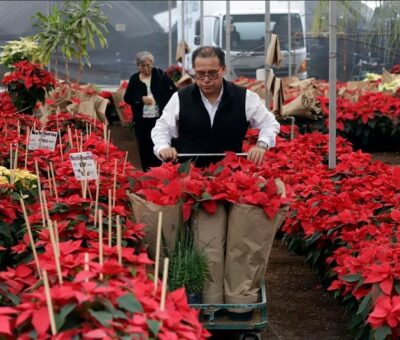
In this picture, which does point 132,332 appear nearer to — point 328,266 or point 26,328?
point 26,328

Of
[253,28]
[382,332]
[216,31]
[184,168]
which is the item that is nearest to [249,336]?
[382,332]

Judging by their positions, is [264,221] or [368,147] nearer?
[264,221]

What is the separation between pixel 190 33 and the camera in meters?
26.4

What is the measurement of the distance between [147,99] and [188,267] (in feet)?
21.2

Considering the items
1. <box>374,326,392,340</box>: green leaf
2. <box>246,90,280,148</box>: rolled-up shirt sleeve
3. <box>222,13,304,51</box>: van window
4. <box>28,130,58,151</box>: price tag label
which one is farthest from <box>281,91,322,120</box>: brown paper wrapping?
<box>222,13,304,51</box>: van window

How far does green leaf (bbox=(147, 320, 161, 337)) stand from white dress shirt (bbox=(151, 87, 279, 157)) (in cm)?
266

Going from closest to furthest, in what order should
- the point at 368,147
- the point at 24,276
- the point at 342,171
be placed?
the point at 24,276 → the point at 342,171 → the point at 368,147

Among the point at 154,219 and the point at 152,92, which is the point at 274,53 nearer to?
the point at 152,92

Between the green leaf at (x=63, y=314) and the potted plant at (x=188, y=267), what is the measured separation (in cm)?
139

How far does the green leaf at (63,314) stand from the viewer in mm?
3068

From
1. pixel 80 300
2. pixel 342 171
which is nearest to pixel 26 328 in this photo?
pixel 80 300

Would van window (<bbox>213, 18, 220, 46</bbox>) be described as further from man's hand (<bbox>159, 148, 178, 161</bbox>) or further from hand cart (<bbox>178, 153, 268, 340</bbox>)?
Answer: hand cart (<bbox>178, 153, 268, 340</bbox>)

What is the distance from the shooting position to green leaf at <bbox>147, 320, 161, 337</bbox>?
309cm

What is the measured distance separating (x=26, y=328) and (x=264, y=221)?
1564 millimetres
